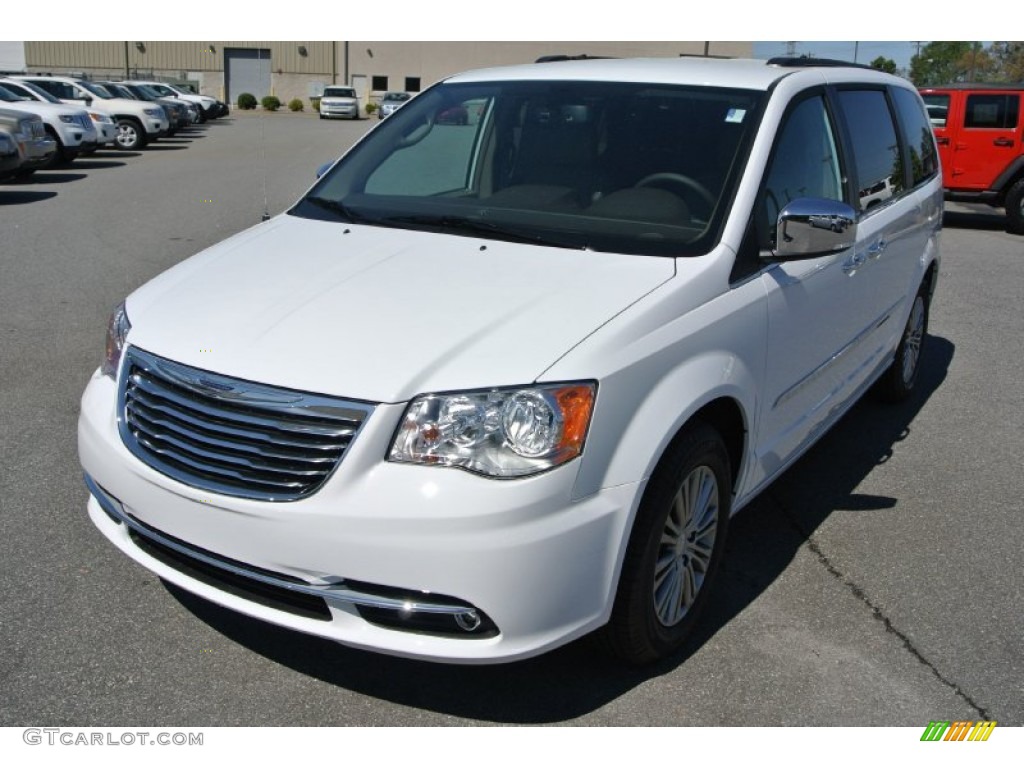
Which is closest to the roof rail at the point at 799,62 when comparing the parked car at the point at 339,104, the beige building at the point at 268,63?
the parked car at the point at 339,104

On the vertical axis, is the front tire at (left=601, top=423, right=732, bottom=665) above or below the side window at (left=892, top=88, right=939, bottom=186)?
below

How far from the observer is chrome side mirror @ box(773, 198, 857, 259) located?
12.0 feet

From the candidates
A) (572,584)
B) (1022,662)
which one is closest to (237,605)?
(572,584)

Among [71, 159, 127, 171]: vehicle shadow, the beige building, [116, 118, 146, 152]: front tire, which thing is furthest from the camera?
the beige building

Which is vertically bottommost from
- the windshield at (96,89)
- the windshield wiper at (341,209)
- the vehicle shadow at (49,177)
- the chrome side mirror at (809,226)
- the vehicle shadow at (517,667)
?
the vehicle shadow at (49,177)

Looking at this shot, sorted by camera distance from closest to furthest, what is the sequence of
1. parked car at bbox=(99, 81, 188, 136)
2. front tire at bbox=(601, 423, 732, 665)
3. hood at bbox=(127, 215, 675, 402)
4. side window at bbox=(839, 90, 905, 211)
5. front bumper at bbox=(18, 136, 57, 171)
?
1. hood at bbox=(127, 215, 675, 402)
2. front tire at bbox=(601, 423, 732, 665)
3. side window at bbox=(839, 90, 905, 211)
4. front bumper at bbox=(18, 136, 57, 171)
5. parked car at bbox=(99, 81, 188, 136)

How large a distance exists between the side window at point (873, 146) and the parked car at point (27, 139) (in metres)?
14.3

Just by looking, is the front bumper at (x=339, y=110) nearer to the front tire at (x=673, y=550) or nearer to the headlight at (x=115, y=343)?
the headlight at (x=115, y=343)

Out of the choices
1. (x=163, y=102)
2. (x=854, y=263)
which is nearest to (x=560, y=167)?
(x=854, y=263)

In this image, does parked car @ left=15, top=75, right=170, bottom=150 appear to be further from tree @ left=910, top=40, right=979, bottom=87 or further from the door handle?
tree @ left=910, top=40, right=979, bottom=87

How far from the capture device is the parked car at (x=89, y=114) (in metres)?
21.2

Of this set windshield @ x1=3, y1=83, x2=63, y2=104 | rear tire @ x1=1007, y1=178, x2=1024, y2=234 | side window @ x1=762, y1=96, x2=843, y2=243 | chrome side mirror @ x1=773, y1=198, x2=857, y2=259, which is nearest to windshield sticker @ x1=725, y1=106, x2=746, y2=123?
side window @ x1=762, y1=96, x2=843, y2=243

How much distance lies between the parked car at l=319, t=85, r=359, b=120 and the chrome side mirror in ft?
165

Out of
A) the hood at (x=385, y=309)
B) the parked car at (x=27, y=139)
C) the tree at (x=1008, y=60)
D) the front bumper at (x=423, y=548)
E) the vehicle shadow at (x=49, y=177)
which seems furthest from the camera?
the tree at (x=1008, y=60)
